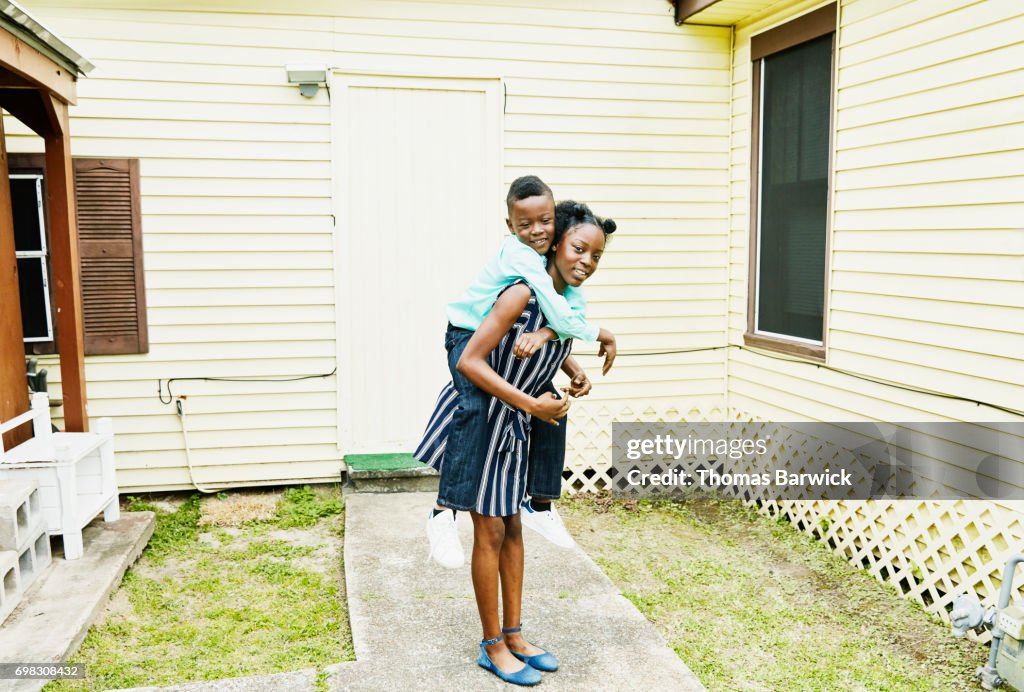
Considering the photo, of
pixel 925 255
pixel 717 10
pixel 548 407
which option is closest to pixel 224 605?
pixel 548 407

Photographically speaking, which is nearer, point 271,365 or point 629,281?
point 271,365

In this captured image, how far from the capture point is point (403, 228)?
5.68m

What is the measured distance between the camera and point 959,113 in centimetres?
407

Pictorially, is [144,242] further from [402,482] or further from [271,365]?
[402,482]

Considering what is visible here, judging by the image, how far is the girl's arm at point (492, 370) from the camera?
2.72 metres

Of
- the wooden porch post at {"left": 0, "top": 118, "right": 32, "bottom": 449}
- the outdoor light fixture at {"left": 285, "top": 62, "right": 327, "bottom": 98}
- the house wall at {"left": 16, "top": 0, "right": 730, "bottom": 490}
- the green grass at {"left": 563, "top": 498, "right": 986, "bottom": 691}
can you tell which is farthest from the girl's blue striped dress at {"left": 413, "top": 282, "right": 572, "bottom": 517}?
the outdoor light fixture at {"left": 285, "top": 62, "right": 327, "bottom": 98}

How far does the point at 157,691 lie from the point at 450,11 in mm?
4350

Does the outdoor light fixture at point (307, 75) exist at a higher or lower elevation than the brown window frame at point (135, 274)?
higher

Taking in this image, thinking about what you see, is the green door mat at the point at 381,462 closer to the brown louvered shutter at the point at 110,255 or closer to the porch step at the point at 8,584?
the brown louvered shutter at the point at 110,255

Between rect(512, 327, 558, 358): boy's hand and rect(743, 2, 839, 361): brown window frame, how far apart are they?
2871 mm

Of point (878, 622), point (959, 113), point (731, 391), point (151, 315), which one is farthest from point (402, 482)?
point (959, 113)

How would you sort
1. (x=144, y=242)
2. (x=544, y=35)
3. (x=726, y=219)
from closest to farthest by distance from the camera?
(x=144, y=242) → (x=544, y=35) → (x=726, y=219)

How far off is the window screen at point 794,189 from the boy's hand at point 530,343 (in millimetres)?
2980

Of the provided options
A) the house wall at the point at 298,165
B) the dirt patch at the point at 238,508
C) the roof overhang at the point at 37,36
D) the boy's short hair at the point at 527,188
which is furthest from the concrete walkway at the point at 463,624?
the roof overhang at the point at 37,36
